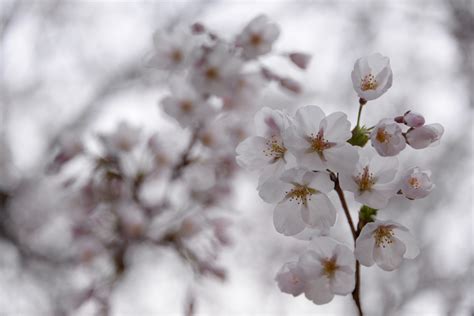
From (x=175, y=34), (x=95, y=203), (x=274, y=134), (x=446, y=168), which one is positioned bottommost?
→ (x=446, y=168)

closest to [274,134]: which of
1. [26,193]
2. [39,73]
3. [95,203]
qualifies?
[95,203]

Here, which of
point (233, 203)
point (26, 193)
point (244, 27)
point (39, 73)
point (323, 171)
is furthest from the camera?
point (39, 73)

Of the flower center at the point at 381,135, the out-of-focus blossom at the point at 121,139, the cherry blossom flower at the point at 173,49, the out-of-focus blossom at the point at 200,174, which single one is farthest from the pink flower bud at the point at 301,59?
the flower center at the point at 381,135

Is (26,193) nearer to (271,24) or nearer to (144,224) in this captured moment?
(144,224)

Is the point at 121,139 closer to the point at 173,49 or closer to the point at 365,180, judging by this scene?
the point at 173,49

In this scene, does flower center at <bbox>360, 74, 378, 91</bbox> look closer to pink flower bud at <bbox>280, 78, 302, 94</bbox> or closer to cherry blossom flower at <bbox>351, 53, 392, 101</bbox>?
cherry blossom flower at <bbox>351, 53, 392, 101</bbox>

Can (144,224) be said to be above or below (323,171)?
below

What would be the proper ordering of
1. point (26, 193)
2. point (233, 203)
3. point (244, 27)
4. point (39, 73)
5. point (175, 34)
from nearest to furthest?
point (244, 27), point (175, 34), point (233, 203), point (26, 193), point (39, 73)
